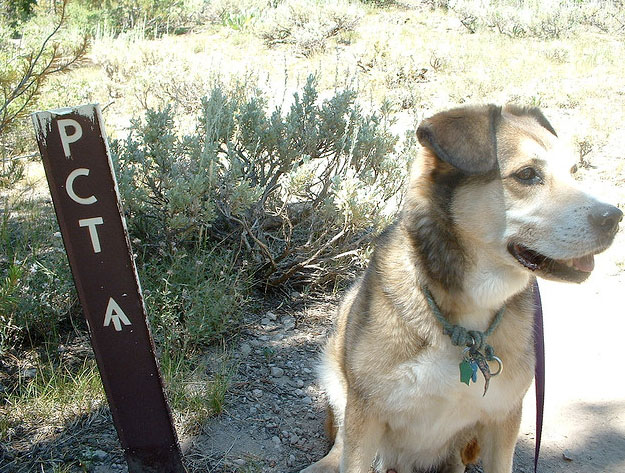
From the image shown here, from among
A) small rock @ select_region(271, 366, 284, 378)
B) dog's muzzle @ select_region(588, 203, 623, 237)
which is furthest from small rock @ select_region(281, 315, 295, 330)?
dog's muzzle @ select_region(588, 203, 623, 237)

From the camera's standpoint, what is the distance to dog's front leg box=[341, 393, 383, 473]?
262cm

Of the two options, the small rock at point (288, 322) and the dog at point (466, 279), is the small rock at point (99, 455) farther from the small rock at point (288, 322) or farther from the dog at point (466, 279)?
the small rock at point (288, 322)

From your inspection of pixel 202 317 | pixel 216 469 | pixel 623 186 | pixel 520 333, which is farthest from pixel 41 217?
pixel 623 186

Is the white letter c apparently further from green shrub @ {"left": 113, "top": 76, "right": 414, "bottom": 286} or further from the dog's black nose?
the dog's black nose

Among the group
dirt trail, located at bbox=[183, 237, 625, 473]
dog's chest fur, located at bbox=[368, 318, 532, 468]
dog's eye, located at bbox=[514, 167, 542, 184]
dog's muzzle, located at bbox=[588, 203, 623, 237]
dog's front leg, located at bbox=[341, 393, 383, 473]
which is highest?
dog's eye, located at bbox=[514, 167, 542, 184]

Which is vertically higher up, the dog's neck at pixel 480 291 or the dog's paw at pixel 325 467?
the dog's neck at pixel 480 291

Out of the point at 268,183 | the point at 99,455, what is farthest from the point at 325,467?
the point at 268,183

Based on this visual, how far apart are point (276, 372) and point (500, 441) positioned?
1.45 m

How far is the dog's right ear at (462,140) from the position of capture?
7.50 feet

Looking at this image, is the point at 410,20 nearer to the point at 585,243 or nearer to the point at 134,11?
the point at 134,11

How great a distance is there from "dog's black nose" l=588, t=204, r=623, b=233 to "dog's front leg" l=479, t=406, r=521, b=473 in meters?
0.87

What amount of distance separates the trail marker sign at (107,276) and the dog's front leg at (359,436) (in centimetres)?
73

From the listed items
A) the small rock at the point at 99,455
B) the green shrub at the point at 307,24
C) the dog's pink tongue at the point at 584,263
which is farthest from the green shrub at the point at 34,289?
the green shrub at the point at 307,24

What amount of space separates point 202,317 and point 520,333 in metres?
1.85
